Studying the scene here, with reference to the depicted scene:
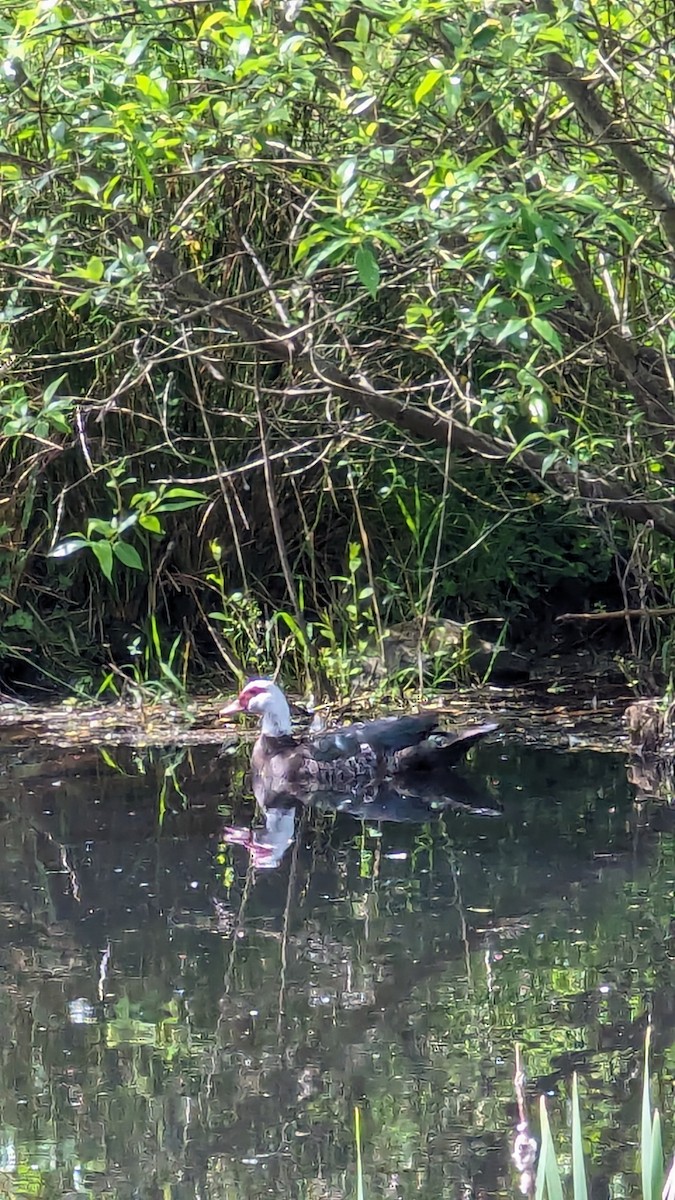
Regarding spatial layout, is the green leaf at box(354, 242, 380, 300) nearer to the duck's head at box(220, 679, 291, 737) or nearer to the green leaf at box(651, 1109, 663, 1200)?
the duck's head at box(220, 679, 291, 737)

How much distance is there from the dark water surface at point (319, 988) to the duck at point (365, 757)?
143 mm

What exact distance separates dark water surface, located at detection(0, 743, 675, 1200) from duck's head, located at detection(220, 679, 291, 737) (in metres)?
0.29

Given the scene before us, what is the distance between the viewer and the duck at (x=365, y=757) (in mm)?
5453

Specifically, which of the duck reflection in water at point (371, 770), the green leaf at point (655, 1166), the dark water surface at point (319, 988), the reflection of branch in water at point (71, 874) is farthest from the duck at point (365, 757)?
the green leaf at point (655, 1166)

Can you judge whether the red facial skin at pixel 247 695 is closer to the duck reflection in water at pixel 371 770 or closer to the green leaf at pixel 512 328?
the duck reflection in water at pixel 371 770

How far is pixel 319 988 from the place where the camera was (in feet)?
12.5

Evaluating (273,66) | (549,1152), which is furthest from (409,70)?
(549,1152)

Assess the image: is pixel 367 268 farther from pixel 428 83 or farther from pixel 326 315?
pixel 326 315

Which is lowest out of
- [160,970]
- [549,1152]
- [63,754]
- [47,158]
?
[63,754]

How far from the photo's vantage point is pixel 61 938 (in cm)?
418

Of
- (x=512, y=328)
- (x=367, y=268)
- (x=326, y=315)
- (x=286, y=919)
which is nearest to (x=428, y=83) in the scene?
(x=367, y=268)

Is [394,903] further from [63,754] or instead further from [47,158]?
[47,158]

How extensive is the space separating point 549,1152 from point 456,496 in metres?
A: 5.08

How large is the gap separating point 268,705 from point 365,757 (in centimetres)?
43
